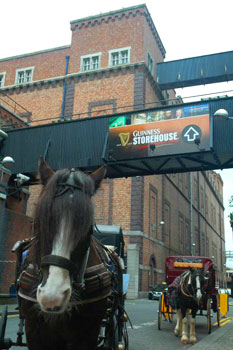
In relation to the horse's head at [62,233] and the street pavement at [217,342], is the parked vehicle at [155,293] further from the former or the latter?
the horse's head at [62,233]

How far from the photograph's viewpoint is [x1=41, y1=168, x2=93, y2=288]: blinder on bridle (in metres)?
2.71

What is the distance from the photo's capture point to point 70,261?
274 centimetres

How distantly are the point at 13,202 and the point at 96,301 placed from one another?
65.8 feet

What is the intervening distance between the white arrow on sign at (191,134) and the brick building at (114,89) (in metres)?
16.8

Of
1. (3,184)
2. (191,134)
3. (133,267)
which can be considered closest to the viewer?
(191,134)

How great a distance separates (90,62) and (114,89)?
184 inches

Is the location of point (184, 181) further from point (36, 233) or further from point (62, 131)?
point (36, 233)

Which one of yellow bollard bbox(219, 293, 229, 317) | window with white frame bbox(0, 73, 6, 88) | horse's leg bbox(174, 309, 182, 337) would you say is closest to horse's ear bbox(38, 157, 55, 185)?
horse's leg bbox(174, 309, 182, 337)

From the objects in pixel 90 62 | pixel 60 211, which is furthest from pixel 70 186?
pixel 90 62

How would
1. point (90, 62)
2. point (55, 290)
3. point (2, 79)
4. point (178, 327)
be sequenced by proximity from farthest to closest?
point (2, 79)
point (90, 62)
point (178, 327)
point (55, 290)

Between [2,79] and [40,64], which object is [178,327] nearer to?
[40,64]

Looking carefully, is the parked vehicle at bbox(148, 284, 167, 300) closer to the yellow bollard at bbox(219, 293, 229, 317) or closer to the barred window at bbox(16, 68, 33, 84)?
the yellow bollard at bbox(219, 293, 229, 317)

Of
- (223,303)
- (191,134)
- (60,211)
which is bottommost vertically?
(223,303)

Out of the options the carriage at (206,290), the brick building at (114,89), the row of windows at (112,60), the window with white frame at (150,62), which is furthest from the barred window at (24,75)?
the carriage at (206,290)
